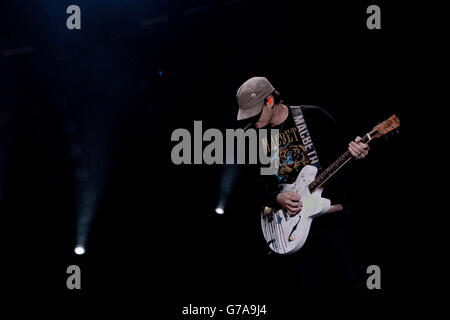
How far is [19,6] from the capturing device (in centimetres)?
380

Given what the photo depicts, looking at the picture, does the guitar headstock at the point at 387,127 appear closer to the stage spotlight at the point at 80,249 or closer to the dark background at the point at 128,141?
the dark background at the point at 128,141

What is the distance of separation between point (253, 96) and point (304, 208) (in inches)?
30.0

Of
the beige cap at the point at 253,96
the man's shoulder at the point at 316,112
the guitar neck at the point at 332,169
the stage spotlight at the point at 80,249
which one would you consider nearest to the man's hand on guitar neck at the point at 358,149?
the guitar neck at the point at 332,169

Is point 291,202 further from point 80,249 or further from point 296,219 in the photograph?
point 80,249

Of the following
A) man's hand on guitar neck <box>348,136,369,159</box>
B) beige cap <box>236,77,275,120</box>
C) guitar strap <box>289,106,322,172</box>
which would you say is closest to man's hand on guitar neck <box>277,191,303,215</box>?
guitar strap <box>289,106,322,172</box>

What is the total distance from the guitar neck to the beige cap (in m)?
0.57

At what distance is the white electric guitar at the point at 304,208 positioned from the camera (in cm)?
265

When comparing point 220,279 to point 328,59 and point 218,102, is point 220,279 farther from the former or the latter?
point 328,59

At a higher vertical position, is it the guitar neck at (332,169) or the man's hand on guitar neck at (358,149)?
the man's hand on guitar neck at (358,149)

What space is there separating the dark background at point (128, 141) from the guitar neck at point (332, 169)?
67cm

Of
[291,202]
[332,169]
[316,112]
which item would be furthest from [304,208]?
[316,112]

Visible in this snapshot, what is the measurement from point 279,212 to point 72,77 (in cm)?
212

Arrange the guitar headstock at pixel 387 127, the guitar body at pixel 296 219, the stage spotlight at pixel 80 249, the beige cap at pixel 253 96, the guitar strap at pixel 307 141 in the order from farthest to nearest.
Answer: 1. the stage spotlight at pixel 80 249
2. the beige cap at pixel 253 96
3. the guitar strap at pixel 307 141
4. the guitar body at pixel 296 219
5. the guitar headstock at pixel 387 127

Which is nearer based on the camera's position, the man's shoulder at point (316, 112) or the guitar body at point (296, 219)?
the guitar body at point (296, 219)
